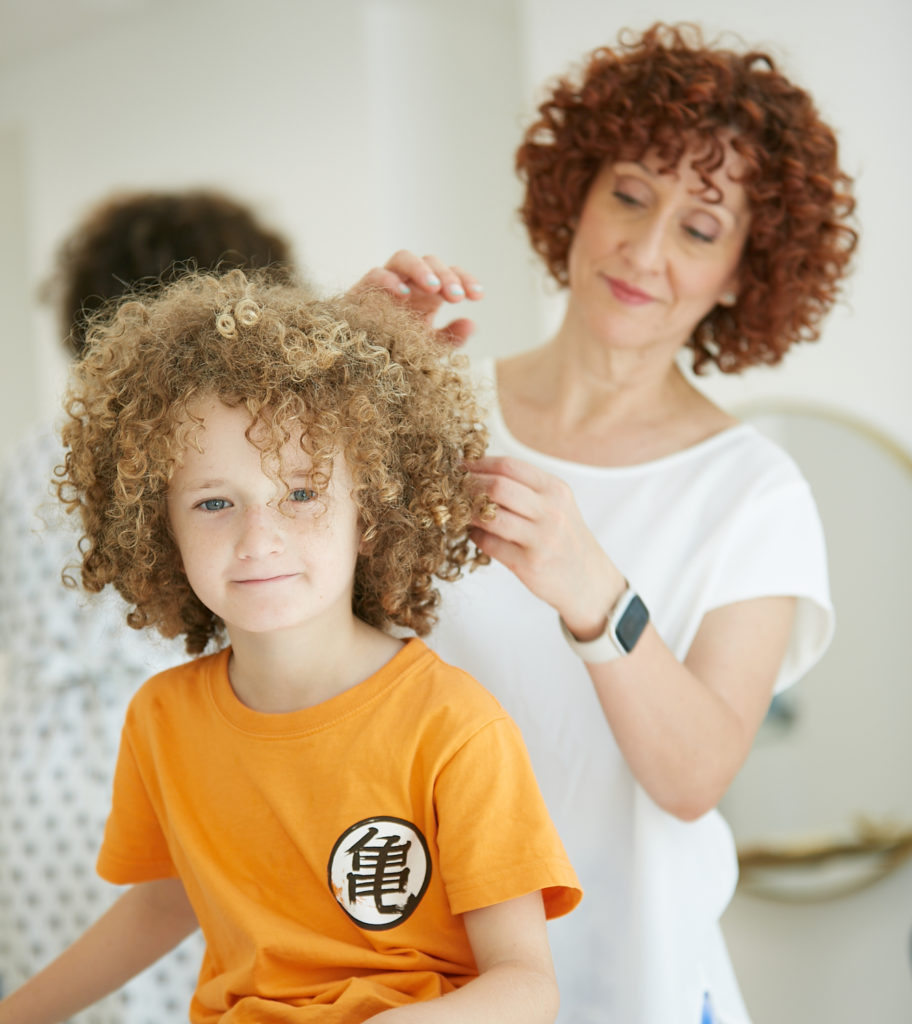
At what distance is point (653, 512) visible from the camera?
1497mm

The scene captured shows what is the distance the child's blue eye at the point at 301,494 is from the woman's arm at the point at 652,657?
0.66ft

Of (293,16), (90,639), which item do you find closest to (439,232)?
(293,16)

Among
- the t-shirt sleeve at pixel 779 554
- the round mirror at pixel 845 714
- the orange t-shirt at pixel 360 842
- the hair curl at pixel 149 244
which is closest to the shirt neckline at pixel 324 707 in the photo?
the orange t-shirt at pixel 360 842

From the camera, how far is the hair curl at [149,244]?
2168mm

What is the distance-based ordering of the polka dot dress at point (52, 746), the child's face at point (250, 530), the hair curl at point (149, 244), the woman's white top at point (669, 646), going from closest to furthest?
1. the child's face at point (250, 530)
2. the woman's white top at point (669, 646)
3. the polka dot dress at point (52, 746)
4. the hair curl at point (149, 244)

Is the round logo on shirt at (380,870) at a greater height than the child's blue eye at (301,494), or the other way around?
the child's blue eye at (301,494)

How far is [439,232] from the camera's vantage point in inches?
152

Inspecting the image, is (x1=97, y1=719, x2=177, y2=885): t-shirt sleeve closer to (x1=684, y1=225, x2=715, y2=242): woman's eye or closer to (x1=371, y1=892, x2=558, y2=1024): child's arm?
(x1=371, y1=892, x2=558, y2=1024): child's arm

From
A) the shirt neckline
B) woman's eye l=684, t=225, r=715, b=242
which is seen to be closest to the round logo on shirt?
the shirt neckline

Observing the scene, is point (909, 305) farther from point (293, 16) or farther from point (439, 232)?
point (293, 16)

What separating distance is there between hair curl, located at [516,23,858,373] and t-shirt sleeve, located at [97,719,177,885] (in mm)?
1091

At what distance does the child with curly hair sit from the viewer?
0.97 m

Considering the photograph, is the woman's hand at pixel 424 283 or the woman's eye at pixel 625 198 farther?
the woman's eye at pixel 625 198

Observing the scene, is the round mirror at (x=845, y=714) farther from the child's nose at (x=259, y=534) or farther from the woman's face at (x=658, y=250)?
the child's nose at (x=259, y=534)
